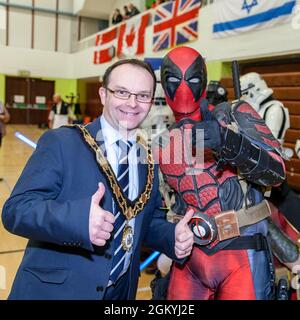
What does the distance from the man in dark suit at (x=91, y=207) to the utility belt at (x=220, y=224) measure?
0.12 metres

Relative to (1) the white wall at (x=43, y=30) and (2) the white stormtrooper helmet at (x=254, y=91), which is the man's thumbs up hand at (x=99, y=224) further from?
(1) the white wall at (x=43, y=30)

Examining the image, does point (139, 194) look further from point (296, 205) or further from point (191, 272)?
point (296, 205)

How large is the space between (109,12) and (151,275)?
1466 cm

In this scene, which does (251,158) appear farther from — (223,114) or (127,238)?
(127,238)

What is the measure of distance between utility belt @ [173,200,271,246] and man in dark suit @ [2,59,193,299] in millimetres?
121

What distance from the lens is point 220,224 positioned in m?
1.46

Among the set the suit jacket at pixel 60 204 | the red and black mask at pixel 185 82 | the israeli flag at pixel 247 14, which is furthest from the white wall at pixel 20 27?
the suit jacket at pixel 60 204

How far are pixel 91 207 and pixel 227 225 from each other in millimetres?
656

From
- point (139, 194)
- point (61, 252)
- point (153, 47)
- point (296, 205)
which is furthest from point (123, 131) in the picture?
point (153, 47)

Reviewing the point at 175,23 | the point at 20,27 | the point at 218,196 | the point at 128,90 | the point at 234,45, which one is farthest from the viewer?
the point at 20,27

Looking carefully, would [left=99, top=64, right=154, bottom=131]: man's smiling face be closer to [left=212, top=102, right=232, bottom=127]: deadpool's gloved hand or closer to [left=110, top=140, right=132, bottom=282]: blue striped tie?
[left=110, top=140, right=132, bottom=282]: blue striped tie

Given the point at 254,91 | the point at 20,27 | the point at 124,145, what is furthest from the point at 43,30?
Result: the point at 124,145

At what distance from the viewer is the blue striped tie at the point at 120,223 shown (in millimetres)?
1239

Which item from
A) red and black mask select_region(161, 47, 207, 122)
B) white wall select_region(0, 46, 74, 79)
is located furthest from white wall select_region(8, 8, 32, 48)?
red and black mask select_region(161, 47, 207, 122)
